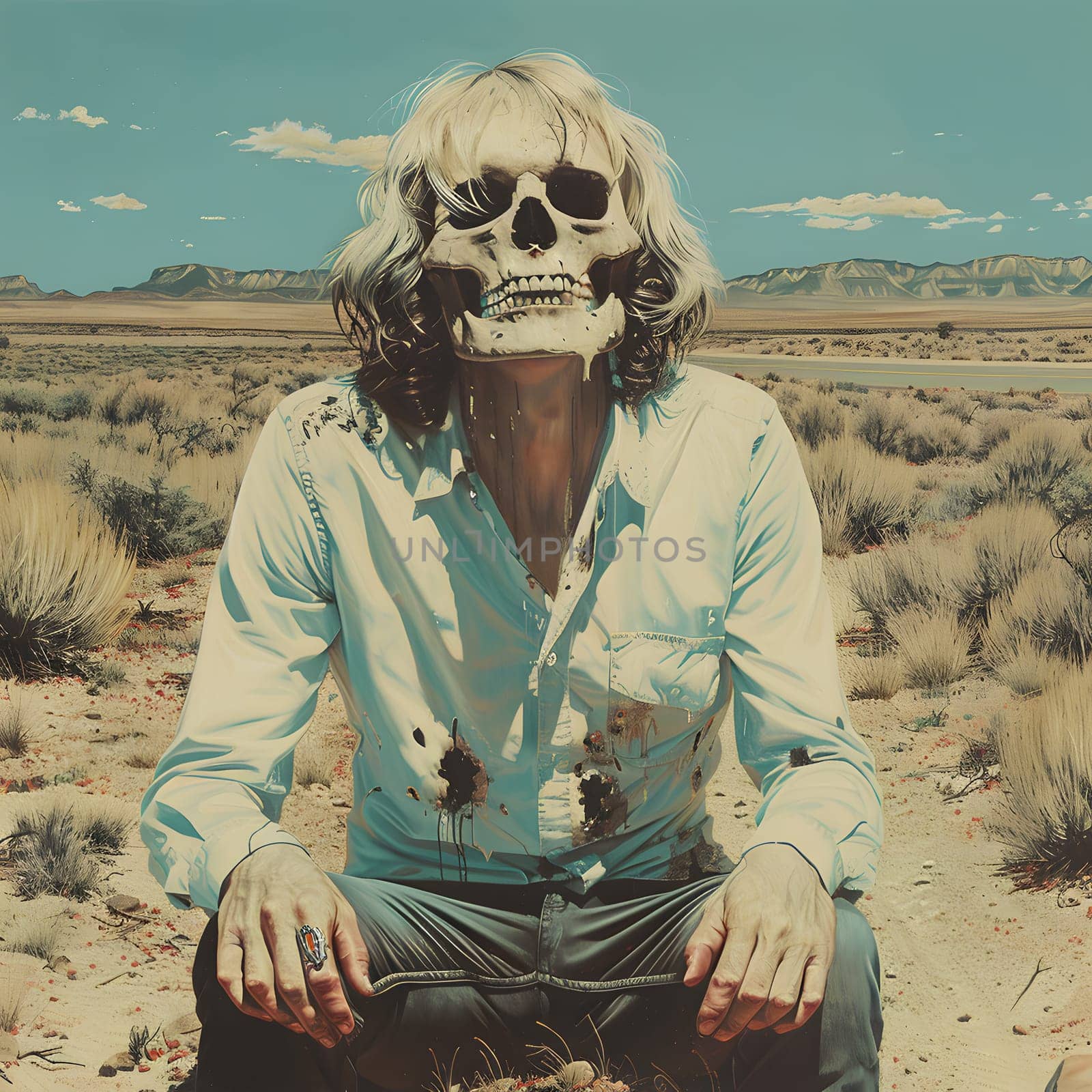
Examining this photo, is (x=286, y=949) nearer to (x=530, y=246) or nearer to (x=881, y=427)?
(x=530, y=246)

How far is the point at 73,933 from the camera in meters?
3.46

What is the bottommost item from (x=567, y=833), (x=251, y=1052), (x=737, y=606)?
(x=251, y=1052)

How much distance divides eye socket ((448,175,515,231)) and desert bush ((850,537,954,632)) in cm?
530

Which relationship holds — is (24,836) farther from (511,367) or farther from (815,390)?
(815,390)

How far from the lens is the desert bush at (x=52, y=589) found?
6.09 m

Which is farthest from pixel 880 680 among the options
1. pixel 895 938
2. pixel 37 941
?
pixel 37 941

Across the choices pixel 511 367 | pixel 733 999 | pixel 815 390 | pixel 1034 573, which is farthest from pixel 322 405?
pixel 815 390

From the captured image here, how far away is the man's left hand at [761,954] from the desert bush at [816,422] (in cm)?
1176

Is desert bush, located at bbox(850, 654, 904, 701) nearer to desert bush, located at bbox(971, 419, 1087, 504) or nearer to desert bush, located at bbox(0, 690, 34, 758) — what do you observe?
desert bush, located at bbox(971, 419, 1087, 504)

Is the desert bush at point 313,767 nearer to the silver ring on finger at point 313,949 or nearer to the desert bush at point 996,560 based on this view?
the silver ring on finger at point 313,949

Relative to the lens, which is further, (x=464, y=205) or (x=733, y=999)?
(x=464, y=205)

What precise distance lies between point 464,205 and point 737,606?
84 centimetres

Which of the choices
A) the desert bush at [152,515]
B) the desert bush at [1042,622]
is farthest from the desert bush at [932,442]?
the desert bush at [152,515]

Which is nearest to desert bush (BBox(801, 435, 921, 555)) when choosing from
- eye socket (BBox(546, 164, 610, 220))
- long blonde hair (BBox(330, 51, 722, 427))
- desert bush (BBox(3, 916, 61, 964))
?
desert bush (BBox(3, 916, 61, 964))
